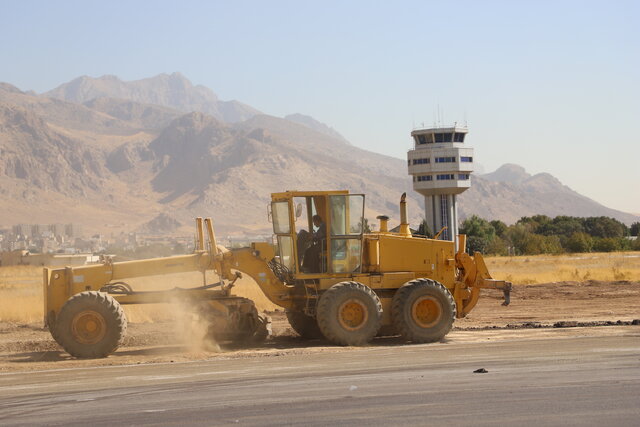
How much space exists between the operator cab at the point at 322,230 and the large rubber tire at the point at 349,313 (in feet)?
1.96

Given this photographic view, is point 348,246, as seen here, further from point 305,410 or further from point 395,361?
point 305,410

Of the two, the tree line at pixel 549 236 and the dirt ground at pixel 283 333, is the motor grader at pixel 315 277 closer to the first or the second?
the dirt ground at pixel 283 333

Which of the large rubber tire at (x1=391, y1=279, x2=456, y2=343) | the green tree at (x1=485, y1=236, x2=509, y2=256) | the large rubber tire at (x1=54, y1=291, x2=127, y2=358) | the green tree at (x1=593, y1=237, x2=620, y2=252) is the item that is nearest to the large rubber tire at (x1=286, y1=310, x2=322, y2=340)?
the large rubber tire at (x1=391, y1=279, x2=456, y2=343)

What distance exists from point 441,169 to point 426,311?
300 feet

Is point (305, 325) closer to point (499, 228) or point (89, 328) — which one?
point (89, 328)

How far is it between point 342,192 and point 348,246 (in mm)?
1014

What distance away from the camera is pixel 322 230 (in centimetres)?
1747

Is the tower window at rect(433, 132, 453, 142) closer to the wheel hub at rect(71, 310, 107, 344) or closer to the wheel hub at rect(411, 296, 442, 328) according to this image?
the wheel hub at rect(411, 296, 442, 328)

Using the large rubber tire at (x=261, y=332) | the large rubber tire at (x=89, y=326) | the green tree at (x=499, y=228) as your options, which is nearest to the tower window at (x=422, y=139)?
the green tree at (x=499, y=228)

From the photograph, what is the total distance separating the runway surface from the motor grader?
108 centimetres

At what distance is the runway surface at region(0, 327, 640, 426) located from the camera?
1078cm

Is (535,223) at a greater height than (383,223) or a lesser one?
greater

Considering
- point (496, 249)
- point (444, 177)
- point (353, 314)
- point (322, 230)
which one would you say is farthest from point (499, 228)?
point (353, 314)

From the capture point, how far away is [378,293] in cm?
1783
